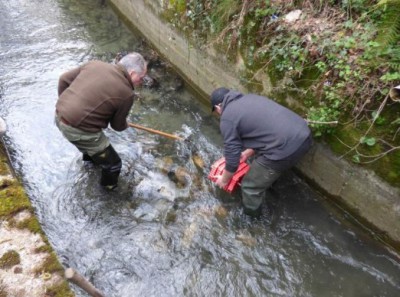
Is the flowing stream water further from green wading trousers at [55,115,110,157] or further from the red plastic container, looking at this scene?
green wading trousers at [55,115,110,157]

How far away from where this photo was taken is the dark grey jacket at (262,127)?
3.92m

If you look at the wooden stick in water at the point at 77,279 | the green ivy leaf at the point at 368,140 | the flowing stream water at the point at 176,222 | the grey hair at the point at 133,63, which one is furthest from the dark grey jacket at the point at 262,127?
the wooden stick in water at the point at 77,279

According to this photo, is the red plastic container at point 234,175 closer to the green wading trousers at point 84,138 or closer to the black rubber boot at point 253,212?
the black rubber boot at point 253,212

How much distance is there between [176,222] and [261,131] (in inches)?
72.8

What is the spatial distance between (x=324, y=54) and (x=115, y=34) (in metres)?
6.02

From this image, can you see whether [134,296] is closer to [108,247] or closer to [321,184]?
[108,247]

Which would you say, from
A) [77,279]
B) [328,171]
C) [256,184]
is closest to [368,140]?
[328,171]

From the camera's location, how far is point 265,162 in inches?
164

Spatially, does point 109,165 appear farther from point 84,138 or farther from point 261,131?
point 261,131

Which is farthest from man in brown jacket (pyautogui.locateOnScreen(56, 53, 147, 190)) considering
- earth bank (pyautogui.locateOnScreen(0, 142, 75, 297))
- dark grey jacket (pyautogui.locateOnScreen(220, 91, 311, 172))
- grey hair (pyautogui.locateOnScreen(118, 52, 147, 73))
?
dark grey jacket (pyautogui.locateOnScreen(220, 91, 311, 172))

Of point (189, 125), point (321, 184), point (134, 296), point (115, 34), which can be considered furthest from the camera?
point (115, 34)

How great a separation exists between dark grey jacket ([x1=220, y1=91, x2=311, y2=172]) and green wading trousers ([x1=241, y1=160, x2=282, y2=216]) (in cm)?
24

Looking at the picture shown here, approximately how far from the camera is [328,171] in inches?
187

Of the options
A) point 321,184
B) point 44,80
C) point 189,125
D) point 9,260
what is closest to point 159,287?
point 9,260
